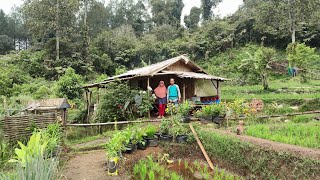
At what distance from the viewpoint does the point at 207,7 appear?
42.8m

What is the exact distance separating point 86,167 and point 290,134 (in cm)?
546

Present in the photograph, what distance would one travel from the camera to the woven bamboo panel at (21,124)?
23.1ft

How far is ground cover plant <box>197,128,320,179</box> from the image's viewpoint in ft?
17.9

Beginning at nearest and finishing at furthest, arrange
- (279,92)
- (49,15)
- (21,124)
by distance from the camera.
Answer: (21,124) < (279,92) < (49,15)

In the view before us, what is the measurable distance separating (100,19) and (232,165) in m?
38.2

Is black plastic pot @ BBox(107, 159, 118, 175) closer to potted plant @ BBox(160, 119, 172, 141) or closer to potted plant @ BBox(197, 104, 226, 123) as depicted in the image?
potted plant @ BBox(160, 119, 172, 141)

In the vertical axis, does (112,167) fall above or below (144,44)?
below

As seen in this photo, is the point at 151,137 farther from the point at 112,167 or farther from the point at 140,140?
the point at 112,167

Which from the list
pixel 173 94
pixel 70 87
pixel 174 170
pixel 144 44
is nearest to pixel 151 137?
pixel 174 170

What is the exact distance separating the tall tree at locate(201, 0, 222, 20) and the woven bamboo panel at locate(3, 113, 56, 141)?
38297 mm

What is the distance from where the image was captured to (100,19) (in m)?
41.2

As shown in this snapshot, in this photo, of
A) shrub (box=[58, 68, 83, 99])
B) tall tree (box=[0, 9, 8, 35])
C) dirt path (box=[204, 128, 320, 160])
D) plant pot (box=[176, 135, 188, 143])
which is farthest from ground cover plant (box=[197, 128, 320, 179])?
tall tree (box=[0, 9, 8, 35])

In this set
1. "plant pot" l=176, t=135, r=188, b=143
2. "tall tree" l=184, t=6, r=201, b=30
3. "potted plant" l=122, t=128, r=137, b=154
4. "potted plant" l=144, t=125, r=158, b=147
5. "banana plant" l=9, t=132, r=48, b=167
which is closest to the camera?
"banana plant" l=9, t=132, r=48, b=167

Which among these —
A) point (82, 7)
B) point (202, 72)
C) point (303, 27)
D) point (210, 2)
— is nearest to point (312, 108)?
point (202, 72)
